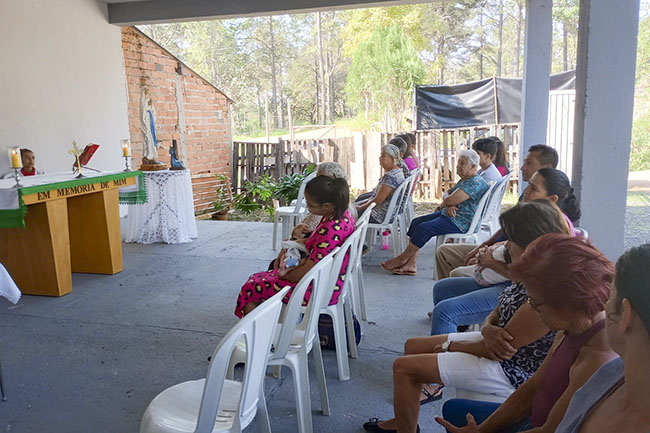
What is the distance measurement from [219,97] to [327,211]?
7629 millimetres

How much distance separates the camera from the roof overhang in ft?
19.7

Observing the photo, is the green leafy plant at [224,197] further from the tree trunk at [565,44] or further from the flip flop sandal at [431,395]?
the tree trunk at [565,44]

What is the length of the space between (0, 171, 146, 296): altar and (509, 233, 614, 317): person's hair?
3408mm

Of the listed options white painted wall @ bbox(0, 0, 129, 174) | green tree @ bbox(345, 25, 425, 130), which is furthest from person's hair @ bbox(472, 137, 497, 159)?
green tree @ bbox(345, 25, 425, 130)

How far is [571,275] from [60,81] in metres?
6.46

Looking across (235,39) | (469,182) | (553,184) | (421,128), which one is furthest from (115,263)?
(235,39)

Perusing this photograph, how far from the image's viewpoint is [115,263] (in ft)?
14.9

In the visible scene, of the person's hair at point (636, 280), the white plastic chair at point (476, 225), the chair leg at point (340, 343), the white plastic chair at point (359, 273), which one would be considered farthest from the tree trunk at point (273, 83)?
the person's hair at point (636, 280)

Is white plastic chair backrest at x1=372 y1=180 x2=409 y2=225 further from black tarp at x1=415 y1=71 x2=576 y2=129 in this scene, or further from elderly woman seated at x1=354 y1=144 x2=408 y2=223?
black tarp at x1=415 y1=71 x2=576 y2=129

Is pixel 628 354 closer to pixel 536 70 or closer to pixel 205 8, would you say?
pixel 536 70

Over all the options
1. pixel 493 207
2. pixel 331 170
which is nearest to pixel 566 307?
pixel 331 170

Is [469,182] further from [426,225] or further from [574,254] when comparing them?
[574,254]

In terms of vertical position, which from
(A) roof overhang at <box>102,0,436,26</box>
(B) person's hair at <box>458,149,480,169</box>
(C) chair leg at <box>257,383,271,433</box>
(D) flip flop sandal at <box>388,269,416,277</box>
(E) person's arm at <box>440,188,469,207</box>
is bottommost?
(D) flip flop sandal at <box>388,269,416,277</box>

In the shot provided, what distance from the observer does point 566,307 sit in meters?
1.23
